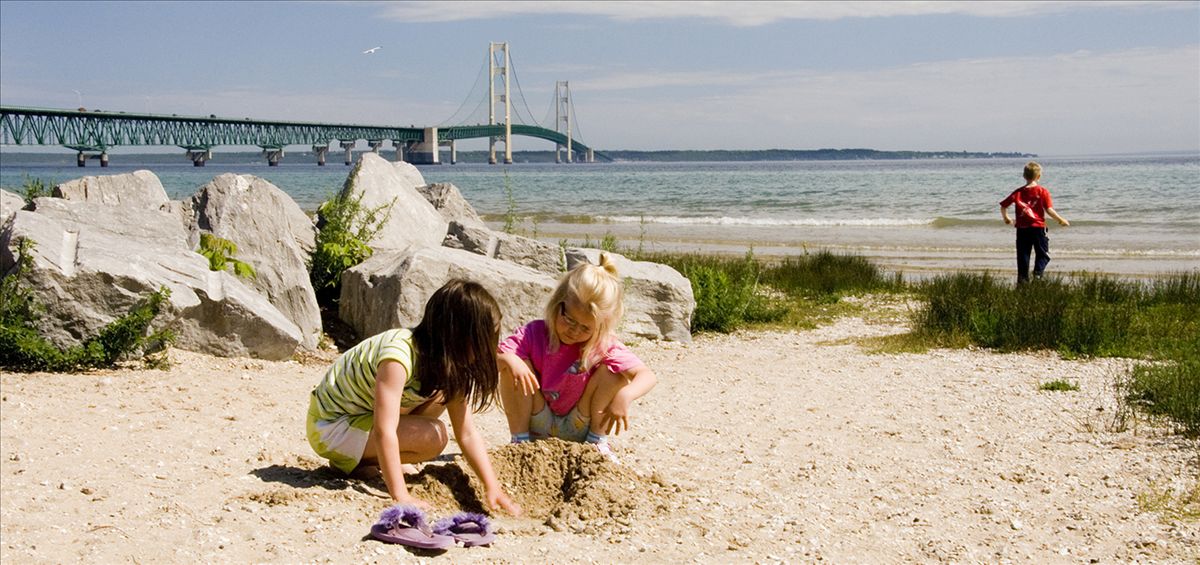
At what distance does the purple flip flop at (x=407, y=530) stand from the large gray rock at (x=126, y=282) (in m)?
3.53

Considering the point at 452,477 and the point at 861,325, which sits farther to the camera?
the point at 861,325

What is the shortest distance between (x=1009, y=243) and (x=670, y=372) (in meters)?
15.4

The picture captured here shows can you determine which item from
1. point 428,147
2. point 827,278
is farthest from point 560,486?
point 428,147

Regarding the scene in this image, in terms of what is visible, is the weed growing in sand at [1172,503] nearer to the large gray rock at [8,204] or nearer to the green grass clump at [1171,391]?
the green grass clump at [1171,391]

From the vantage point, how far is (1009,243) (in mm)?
20578

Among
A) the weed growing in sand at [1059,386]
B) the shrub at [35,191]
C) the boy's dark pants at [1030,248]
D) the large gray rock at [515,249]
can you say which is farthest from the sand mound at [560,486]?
the boy's dark pants at [1030,248]

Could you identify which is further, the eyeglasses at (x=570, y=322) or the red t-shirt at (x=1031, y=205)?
the red t-shirt at (x=1031, y=205)

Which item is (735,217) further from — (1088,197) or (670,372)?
(670,372)

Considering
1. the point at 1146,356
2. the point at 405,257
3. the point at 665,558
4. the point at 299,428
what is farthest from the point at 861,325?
the point at 665,558

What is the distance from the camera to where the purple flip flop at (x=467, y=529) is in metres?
3.66

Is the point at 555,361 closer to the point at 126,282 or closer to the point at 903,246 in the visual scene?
the point at 126,282

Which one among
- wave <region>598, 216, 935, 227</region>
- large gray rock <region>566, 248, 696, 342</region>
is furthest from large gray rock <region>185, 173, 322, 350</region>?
wave <region>598, 216, 935, 227</region>

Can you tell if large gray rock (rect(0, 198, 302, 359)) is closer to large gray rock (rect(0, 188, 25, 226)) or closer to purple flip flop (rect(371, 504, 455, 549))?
large gray rock (rect(0, 188, 25, 226))

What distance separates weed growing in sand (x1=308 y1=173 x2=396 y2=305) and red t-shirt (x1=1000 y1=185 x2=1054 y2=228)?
6.42 m
